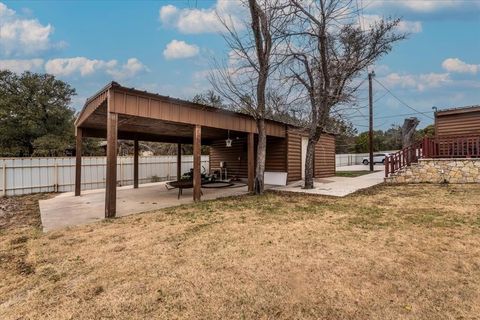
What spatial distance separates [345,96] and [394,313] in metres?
8.69

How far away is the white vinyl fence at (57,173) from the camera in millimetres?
10133

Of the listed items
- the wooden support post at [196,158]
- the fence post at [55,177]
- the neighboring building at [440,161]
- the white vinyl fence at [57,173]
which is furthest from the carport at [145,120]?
the neighboring building at [440,161]

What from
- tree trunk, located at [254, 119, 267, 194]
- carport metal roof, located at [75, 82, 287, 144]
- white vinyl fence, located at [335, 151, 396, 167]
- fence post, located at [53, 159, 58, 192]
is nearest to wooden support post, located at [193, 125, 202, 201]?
carport metal roof, located at [75, 82, 287, 144]

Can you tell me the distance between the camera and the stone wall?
10297 millimetres

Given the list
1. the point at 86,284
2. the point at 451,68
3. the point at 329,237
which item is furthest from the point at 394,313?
the point at 451,68

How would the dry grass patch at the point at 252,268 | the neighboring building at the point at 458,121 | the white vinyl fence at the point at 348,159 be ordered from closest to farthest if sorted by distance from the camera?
1. the dry grass patch at the point at 252,268
2. the neighboring building at the point at 458,121
3. the white vinyl fence at the point at 348,159

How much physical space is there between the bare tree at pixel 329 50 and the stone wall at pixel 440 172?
3.91 m

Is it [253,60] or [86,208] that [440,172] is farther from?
[86,208]

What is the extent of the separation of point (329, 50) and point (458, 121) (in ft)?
25.7

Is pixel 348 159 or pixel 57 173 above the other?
pixel 348 159

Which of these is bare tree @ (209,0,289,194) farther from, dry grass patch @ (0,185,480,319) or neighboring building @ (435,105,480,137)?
neighboring building @ (435,105,480,137)

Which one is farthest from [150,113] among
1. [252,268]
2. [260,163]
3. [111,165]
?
[252,268]

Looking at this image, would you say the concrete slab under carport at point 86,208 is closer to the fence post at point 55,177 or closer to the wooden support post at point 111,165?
the wooden support post at point 111,165

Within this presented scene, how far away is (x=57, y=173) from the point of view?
11.3 meters
